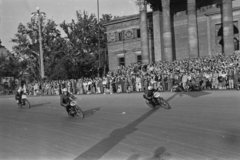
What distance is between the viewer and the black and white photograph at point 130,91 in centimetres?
721

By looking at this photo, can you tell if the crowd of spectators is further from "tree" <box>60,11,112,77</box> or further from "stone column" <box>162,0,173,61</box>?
"tree" <box>60,11,112,77</box>

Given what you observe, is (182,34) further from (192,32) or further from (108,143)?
(108,143)

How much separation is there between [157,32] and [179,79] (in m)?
18.6

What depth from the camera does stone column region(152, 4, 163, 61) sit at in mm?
41031

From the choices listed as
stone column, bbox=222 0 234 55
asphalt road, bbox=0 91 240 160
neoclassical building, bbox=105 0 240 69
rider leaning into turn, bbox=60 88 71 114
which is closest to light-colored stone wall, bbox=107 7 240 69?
neoclassical building, bbox=105 0 240 69

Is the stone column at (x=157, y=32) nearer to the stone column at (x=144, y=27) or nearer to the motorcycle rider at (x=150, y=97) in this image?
the stone column at (x=144, y=27)

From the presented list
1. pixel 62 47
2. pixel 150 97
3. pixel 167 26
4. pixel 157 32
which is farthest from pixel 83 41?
pixel 150 97

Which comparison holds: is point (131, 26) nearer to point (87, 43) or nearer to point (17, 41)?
point (87, 43)

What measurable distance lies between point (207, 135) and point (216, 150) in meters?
1.35

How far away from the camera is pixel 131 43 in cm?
4694

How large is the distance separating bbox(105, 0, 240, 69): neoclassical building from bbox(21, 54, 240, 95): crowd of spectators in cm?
520

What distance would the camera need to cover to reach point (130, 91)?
2689 centimetres

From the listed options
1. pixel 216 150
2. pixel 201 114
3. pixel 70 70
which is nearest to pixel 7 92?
pixel 70 70

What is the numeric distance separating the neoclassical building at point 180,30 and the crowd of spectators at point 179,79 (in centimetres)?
520
